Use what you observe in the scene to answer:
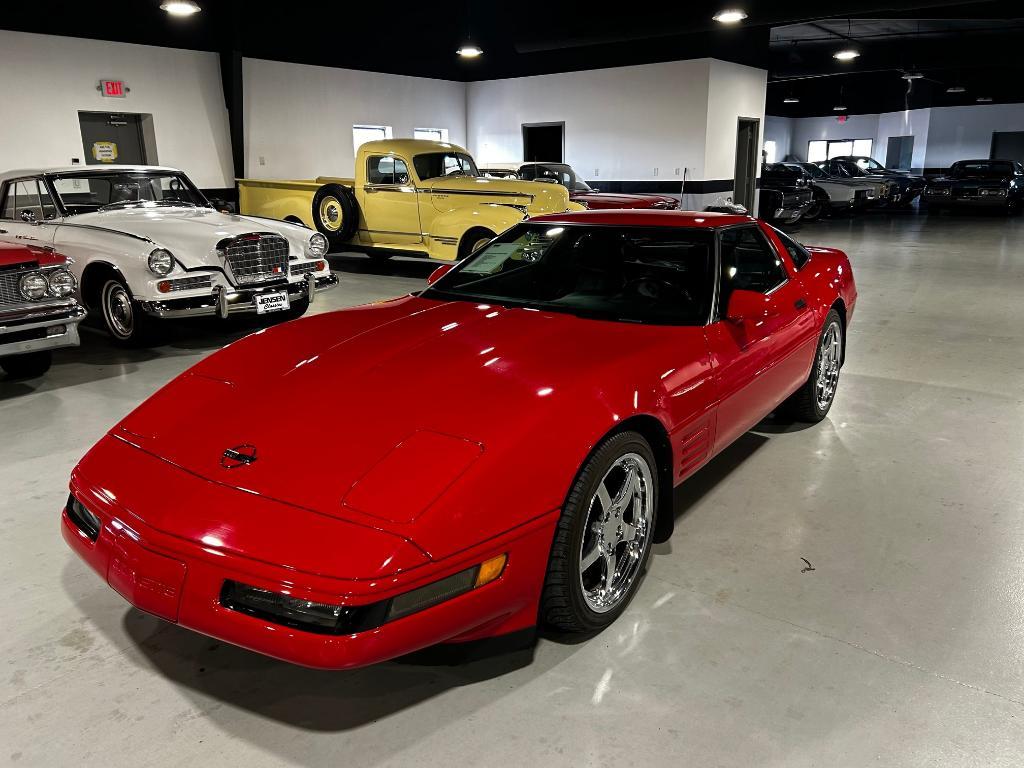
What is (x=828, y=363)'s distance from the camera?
4.32 m

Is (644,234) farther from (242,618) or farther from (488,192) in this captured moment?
(488,192)

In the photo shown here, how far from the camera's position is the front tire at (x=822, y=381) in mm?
4098

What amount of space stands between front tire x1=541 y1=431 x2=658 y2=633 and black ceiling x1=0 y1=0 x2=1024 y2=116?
11.4 m

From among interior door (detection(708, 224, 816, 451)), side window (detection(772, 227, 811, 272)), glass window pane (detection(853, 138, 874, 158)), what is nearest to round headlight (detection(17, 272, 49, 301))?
interior door (detection(708, 224, 816, 451))

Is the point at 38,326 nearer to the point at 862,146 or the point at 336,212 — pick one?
the point at 336,212

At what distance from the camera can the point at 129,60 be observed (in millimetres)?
11602

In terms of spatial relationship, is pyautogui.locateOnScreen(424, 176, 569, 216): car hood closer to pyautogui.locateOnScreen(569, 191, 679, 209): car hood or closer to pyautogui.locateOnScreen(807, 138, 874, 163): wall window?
pyautogui.locateOnScreen(569, 191, 679, 209): car hood

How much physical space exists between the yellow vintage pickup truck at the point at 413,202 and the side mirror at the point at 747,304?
6254 millimetres

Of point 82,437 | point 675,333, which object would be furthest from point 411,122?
point 675,333

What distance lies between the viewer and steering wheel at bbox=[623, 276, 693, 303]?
3.05 meters

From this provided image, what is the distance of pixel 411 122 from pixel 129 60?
617 centimetres

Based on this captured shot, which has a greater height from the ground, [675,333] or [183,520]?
[675,333]

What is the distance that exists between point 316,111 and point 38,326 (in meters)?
10.6

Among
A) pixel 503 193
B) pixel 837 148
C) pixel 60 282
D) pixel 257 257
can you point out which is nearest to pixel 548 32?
pixel 503 193
